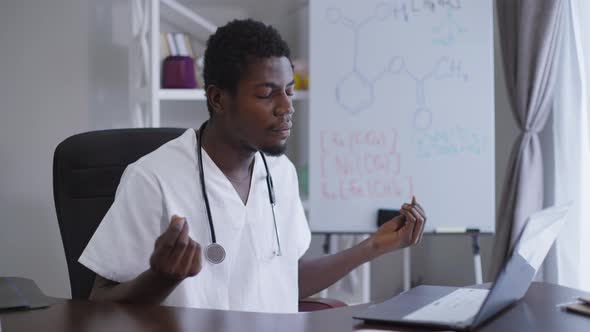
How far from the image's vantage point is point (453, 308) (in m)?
1.16

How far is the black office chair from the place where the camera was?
1.69 meters

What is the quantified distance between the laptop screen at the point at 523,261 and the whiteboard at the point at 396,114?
62.7 inches

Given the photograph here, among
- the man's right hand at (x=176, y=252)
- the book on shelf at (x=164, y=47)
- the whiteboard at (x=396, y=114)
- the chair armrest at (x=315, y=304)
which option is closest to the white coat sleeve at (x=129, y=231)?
the man's right hand at (x=176, y=252)

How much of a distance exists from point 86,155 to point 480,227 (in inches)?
64.5

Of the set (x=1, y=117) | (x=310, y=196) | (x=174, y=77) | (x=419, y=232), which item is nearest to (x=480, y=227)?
(x=310, y=196)

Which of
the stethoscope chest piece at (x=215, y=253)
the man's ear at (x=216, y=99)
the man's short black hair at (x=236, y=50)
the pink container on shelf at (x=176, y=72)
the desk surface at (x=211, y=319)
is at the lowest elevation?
the desk surface at (x=211, y=319)

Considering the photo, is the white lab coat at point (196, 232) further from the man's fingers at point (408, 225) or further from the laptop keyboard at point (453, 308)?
the laptop keyboard at point (453, 308)

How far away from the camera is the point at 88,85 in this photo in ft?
10.1

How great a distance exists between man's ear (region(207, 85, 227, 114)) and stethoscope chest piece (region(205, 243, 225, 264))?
29 centimetres

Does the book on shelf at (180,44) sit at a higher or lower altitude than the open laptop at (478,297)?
higher

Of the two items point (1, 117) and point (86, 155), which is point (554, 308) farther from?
point (1, 117)

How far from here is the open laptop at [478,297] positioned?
3.45 feet

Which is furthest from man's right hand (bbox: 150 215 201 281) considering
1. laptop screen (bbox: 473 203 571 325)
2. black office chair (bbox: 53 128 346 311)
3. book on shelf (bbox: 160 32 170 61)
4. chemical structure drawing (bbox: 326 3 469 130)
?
book on shelf (bbox: 160 32 170 61)

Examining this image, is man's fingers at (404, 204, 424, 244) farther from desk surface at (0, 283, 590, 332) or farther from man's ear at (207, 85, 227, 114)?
man's ear at (207, 85, 227, 114)
